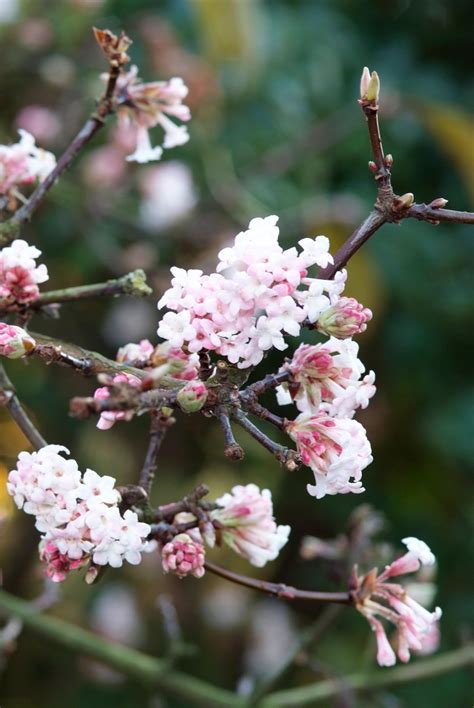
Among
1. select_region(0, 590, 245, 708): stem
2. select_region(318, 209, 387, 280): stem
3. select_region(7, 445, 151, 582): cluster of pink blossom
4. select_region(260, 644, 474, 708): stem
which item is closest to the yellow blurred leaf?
select_region(260, 644, 474, 708): stem

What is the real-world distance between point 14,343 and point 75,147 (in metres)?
0.22

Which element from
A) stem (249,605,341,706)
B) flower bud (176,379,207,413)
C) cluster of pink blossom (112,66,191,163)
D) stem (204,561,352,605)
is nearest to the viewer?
flower bud (176,379,207,413)

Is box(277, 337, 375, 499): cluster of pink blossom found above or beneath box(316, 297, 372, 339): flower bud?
beneath

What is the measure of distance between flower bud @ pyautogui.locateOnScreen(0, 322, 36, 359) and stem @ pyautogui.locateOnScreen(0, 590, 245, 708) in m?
0.61

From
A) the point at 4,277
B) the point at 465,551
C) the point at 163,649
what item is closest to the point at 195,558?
the point at 4,277

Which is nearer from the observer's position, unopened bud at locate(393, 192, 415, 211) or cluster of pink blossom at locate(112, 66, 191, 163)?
unopened bud at locate(393, 192, 415, 211)

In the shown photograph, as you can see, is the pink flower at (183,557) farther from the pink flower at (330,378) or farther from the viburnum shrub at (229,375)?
the pink flower at (330,378)

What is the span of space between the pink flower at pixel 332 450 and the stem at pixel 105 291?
0.16 metres

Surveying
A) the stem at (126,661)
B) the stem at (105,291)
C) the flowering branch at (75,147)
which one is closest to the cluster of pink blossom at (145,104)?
the flowering branch at (75,147)

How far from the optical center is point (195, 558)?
578 mm

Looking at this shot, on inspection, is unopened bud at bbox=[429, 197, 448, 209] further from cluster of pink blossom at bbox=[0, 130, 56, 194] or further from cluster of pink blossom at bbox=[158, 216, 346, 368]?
cluster of pink blossom at bbox=[0, 130, 56, 194]

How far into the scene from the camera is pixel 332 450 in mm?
554

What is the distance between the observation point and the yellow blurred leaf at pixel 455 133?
1.59 m

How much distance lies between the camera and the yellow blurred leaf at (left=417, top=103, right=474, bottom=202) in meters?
1.59
